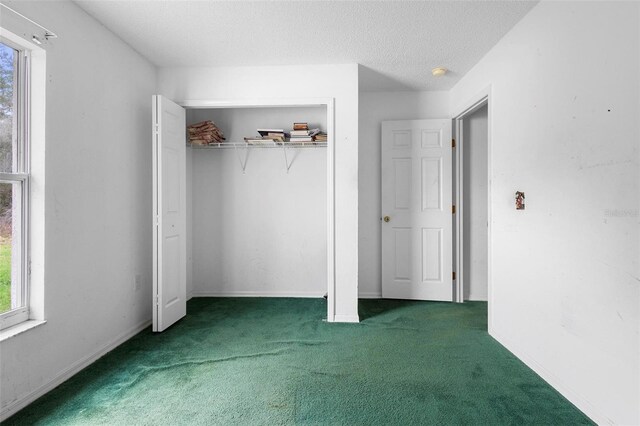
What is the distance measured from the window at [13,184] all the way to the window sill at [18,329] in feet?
0.11

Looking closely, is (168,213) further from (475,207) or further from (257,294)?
(475,207)

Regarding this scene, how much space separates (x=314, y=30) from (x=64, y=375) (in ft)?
9.57

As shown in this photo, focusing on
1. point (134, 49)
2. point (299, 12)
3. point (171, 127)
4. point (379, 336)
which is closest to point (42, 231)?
point (171, 127)

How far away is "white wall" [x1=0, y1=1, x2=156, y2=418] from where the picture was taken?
1907 millimetres

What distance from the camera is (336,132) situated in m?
3.03

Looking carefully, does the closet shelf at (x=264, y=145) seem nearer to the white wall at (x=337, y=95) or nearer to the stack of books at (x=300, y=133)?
the stack of books at (x=300, y=133)

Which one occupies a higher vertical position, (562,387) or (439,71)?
(439,71)

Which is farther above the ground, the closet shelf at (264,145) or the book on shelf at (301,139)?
the book on shelf at (301,139)

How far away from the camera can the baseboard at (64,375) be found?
66.4 inches

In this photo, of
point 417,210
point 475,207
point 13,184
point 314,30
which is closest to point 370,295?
point 417,210

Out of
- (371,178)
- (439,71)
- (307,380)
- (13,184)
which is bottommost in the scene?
(307,380)

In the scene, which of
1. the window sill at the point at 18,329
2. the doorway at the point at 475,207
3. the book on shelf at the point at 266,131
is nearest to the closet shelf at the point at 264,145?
the book on shelf at the point at 266,131

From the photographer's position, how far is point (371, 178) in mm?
3854

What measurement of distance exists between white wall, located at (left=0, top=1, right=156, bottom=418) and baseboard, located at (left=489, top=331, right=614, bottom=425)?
306 centimetres
